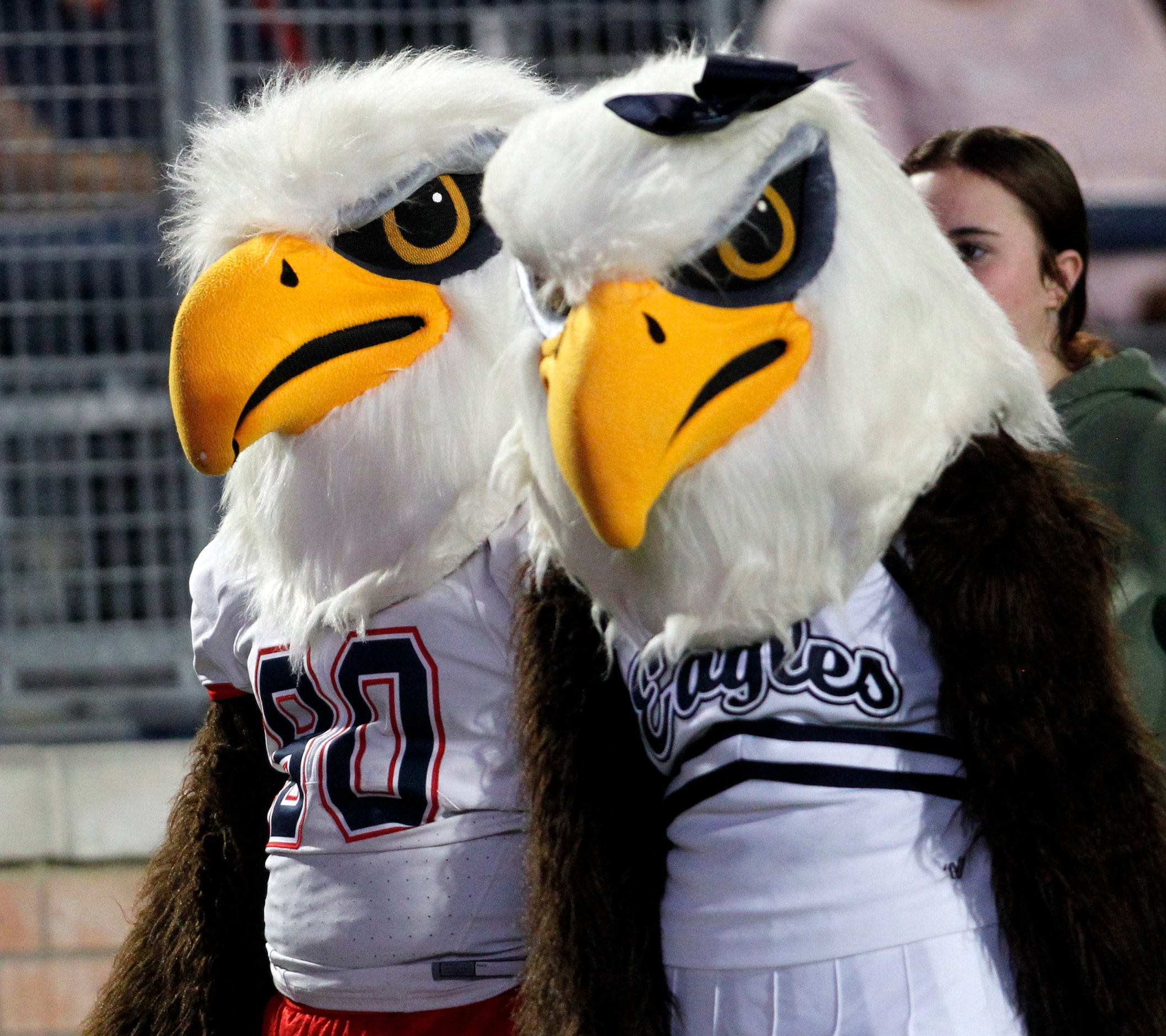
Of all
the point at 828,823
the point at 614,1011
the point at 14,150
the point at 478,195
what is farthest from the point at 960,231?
the point at 14,150

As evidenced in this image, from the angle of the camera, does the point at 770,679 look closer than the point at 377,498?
Yes

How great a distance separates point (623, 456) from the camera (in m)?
1.19

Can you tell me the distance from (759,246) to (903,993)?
1.93ft

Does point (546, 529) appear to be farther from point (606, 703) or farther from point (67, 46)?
point (67, 46)

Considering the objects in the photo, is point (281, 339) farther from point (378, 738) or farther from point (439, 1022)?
point (439, 1022)

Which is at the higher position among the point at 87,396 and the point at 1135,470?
the point at 87,396

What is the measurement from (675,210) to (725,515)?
236 mm

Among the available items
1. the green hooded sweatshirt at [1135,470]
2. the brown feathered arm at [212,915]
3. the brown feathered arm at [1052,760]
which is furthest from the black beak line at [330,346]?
the green hooded sweatshirt at [1135,470]

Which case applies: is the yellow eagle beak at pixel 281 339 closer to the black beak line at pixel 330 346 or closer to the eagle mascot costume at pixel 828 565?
the black beak line at pixel 330 346

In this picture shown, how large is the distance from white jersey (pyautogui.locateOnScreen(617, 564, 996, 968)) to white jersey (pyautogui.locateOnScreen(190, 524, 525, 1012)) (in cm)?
34

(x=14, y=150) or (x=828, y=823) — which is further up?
(x=14, y=150)

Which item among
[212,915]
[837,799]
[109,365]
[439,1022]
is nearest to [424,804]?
[439,1022]

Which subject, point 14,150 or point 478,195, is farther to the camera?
point 14,150

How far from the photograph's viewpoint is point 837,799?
1286 mm
